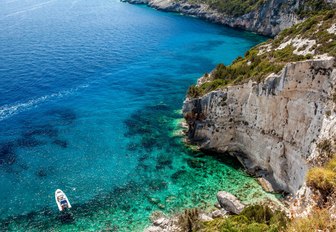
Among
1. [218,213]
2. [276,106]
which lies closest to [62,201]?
[218,213]

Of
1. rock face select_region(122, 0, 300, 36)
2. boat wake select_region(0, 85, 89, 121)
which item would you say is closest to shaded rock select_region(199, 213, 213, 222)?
boat wake select_region(0, 85, 89, 121)

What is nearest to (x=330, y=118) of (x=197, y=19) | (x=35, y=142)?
(x=35, y=142)

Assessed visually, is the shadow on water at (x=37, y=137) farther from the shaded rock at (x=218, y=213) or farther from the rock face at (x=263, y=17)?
the rock face at (x=263, y=17)

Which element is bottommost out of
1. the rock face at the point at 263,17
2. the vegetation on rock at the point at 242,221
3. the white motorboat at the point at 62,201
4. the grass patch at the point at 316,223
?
the white motorboat at the point at 62,201

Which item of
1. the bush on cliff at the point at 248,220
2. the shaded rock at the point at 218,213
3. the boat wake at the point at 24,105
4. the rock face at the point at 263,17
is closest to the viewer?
the bush on cliff at the point at 248,220

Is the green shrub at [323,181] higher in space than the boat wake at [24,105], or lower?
higher

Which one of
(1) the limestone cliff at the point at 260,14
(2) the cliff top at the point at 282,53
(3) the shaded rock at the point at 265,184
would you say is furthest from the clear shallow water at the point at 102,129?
(2) the cliff top at the point at 282,53

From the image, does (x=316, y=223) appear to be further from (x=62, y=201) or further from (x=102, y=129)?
(x=102, y=129)
